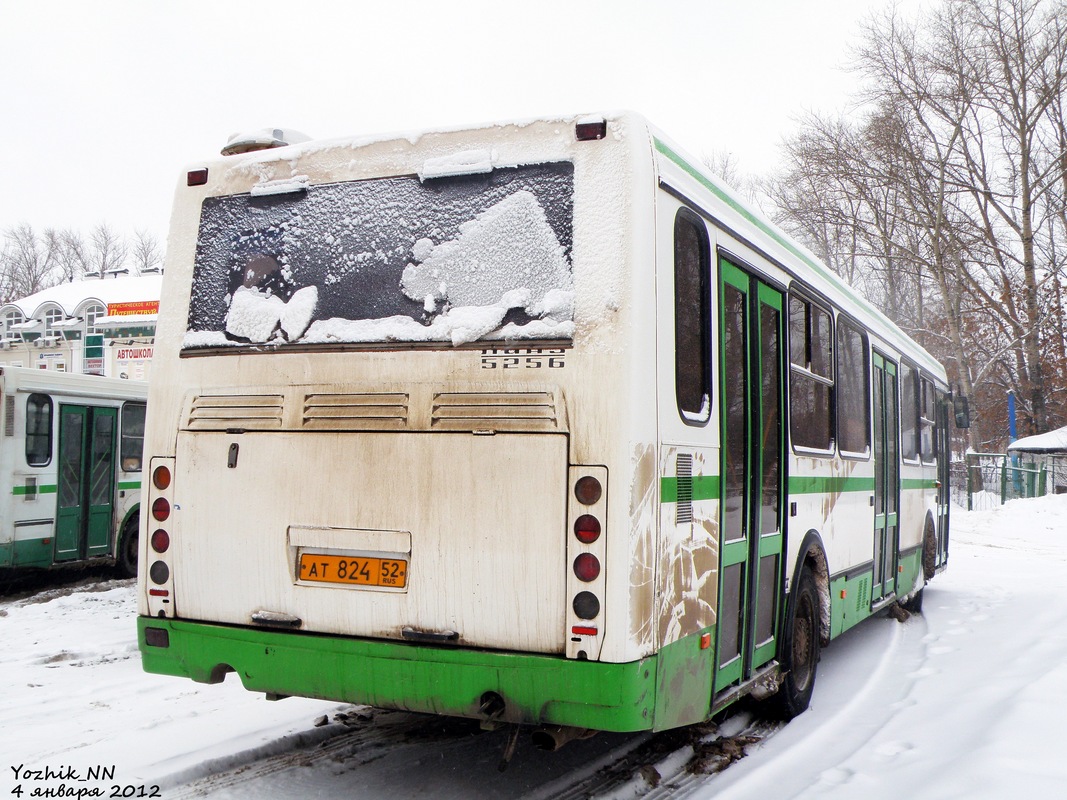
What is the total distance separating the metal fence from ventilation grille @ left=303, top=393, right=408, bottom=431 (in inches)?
1137

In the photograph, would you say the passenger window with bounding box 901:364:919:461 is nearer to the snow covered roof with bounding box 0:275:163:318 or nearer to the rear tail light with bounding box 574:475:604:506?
the rear tail light with bounding box 574:475:604:506

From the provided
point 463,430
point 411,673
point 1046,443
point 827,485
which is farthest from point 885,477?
point 1046,443

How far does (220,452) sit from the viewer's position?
15.2 feet

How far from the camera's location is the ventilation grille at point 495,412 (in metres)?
4.06

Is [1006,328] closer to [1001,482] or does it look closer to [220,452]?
[1001,482]

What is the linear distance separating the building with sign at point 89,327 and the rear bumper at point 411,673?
134ft

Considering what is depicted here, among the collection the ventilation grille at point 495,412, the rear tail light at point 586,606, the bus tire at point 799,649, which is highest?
the ventilation grille at point 495,412

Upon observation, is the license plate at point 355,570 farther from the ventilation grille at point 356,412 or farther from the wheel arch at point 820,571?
the wheel arch at point 820,571

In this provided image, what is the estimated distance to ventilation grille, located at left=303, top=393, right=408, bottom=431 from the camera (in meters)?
4.31

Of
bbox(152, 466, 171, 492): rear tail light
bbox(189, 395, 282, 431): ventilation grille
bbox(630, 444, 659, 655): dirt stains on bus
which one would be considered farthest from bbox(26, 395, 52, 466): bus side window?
bbox(630, 444, 659, 655): dirt stains on bus

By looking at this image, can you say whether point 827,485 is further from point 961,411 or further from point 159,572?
point 961,411

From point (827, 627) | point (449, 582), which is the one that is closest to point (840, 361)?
point (827, 627)

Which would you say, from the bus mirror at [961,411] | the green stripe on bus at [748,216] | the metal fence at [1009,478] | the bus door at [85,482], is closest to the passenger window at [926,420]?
the bus mirror at [961,411]

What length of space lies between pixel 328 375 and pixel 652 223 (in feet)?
5.25
